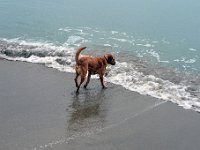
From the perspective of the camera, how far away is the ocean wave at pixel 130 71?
1430cm

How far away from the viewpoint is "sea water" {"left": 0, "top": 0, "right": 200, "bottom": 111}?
51.3 feet

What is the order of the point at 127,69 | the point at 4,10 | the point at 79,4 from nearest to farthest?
the point at 127,69
the point at 4,10
the point at 79,4

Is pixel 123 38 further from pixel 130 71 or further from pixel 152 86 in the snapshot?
pixel 152 86

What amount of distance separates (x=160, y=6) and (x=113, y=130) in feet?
58.5

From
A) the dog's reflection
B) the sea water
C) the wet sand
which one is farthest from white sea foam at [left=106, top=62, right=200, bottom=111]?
the dog's reflection

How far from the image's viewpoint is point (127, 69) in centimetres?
1634

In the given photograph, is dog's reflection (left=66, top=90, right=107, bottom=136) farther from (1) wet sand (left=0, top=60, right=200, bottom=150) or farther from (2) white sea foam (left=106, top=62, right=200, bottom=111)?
(2) white sea foam (left=106, top=62, right=200, bottom=111)

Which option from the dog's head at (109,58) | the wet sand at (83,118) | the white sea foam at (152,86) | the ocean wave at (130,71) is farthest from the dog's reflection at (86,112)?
the ocean wave at (130,71)

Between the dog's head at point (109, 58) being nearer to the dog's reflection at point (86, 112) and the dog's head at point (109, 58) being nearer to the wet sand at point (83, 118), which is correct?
the wet sand at point (83, 118)

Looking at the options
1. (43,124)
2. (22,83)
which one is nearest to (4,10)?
(22,83)

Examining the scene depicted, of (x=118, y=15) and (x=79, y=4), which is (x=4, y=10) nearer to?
(x=79, y=4)

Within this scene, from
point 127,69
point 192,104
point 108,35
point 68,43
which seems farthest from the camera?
point 108,35

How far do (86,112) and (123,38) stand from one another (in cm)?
939

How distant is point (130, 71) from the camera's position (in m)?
16.2
